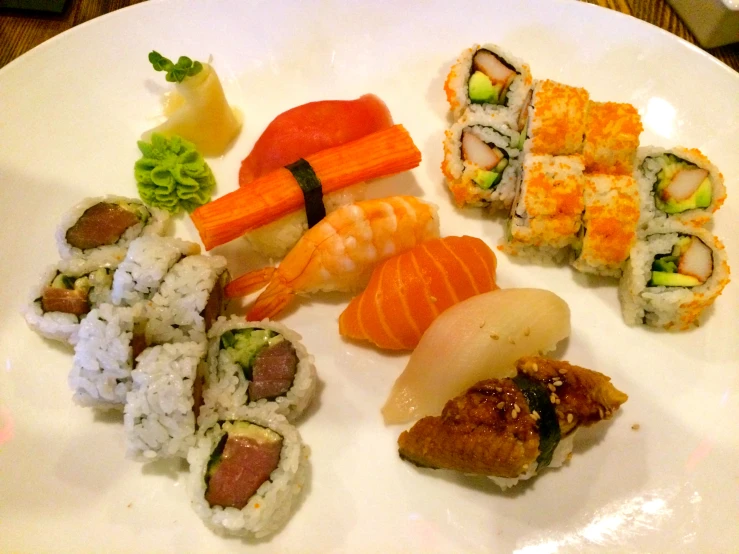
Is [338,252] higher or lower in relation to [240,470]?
higher

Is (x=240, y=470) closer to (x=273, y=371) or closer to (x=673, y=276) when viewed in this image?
(x=273, y=371)

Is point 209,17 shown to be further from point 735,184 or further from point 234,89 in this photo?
point 735,184

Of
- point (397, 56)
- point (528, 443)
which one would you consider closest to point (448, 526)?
point (528, 443)

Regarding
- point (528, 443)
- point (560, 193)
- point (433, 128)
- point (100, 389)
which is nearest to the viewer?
point (528, 443)

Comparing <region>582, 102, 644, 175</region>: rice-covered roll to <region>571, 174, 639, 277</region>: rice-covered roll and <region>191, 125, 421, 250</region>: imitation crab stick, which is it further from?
<region>191, 125, 421, 250</region>: imitation crab stick

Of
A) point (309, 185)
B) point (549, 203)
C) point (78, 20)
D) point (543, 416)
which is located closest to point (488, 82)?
point (549, 203)

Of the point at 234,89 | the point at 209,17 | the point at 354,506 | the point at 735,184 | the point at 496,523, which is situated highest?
the point at 735,184

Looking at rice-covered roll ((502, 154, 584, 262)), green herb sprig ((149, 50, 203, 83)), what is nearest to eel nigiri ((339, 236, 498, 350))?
rice-covered roll ((502, 154, 584, 262))
